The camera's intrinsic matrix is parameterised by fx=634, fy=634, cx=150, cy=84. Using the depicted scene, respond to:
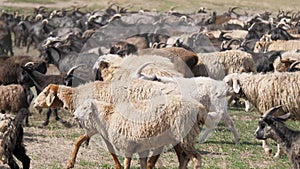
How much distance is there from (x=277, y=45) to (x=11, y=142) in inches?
513

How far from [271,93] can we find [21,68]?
6.42 meters

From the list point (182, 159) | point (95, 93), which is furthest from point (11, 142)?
point (182, 159)

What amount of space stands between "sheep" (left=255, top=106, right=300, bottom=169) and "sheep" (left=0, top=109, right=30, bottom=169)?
11.5 feet

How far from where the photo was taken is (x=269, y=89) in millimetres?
10766

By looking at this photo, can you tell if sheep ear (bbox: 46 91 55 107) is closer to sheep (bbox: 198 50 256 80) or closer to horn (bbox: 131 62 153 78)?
horn (bbox: 131 62 153 78)

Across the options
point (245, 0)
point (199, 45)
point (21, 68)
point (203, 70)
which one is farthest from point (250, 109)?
point (245, 0)

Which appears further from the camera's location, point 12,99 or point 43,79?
point 43,79

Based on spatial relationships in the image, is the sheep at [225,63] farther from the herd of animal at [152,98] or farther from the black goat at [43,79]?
the black goat at [43,79]

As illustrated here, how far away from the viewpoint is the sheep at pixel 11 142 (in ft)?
28.7

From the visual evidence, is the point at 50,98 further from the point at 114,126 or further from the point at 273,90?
the point at 273,90

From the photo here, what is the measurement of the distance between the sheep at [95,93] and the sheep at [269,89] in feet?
6.75

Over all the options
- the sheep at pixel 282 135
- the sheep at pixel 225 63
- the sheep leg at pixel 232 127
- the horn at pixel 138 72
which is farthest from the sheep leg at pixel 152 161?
the sheep at pixel 225 63

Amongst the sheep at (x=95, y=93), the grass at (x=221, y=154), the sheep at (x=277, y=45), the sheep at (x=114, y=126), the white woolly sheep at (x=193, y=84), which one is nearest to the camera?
the sheep at (x=114, y=126)

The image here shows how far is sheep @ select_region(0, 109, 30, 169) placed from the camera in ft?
28.7
